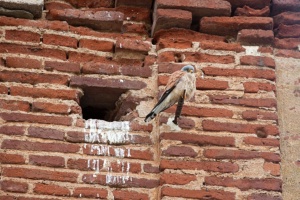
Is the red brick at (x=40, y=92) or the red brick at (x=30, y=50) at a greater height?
the red brick at (x=30, y=50)

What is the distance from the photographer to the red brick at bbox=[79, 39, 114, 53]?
443cm

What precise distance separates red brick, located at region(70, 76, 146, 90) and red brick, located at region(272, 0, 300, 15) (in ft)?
3.51

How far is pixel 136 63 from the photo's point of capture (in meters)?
4.46

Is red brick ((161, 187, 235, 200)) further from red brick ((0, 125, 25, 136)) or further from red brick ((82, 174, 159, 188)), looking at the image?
red brick ((0, 125, 25, 136))

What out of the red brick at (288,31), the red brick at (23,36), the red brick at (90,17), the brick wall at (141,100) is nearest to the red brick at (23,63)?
the brick wall at (141,100)

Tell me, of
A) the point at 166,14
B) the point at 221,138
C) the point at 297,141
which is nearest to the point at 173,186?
the point at 221,138

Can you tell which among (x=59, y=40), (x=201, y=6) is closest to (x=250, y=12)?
(x=201, y=6)

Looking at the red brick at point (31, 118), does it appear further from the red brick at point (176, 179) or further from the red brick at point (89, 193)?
the red brick at point (176, 179)

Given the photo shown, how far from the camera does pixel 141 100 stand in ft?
14.0

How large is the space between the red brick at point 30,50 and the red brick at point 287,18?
Result: 1.44 metres

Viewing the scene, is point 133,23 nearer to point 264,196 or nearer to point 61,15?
point 61,15

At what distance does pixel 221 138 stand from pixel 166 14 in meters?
0.94

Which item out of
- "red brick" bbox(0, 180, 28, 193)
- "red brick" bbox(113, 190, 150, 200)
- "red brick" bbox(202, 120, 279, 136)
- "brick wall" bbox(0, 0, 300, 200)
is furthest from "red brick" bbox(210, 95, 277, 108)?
"red brick" bbox(0, 180, 28, 193)

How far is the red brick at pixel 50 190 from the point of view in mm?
3822
